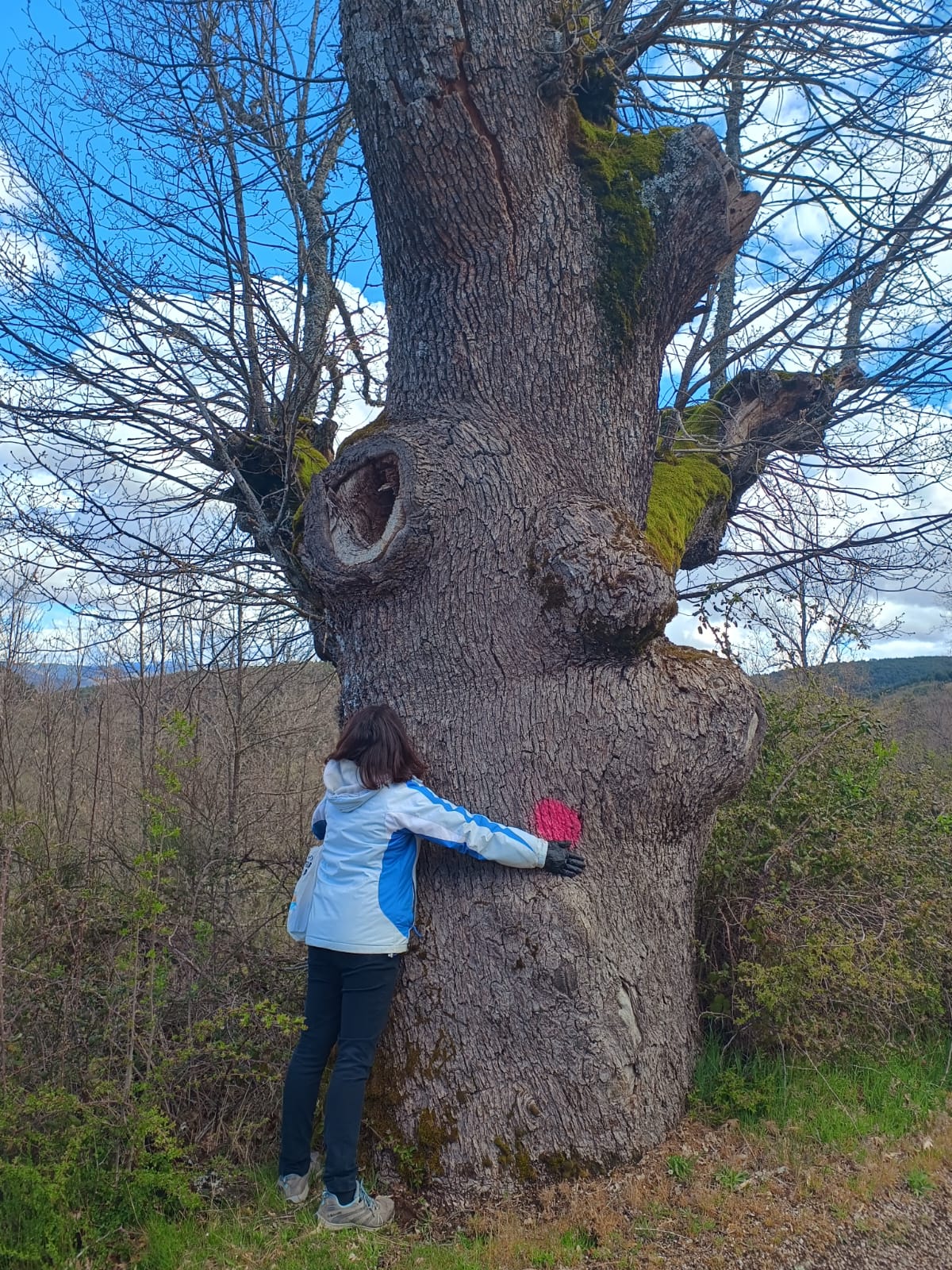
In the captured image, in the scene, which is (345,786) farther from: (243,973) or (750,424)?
(750,424)

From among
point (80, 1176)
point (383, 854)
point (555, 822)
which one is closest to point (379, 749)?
point (383, 854)

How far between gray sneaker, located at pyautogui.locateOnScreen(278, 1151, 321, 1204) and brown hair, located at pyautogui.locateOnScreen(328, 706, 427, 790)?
5.03 ft

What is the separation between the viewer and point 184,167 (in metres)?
5.12

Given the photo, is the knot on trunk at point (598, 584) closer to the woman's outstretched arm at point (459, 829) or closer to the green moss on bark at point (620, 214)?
the woman's outstretched arm at point (459, 829)

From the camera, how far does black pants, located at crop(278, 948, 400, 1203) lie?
308 centimetres

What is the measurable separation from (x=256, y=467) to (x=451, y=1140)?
13.6 feet

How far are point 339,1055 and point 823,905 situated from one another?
270 cm

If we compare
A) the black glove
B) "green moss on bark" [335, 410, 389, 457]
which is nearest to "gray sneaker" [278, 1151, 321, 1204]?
the black glove

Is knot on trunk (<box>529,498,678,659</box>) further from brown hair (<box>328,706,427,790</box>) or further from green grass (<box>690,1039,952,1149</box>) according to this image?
Result: green grass (<box>690,1039,952,1149</box>)

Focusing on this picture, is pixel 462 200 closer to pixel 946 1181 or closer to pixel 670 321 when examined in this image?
pixel 670 321

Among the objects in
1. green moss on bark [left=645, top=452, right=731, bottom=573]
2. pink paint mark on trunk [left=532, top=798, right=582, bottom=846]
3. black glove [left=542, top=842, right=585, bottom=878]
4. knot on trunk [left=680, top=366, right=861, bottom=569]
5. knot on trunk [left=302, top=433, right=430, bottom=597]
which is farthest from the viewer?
knot on trunk [left=680, top=366, right=861, bottom=569]

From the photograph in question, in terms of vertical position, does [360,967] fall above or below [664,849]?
below

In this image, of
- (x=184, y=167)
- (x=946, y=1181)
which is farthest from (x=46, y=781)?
(x=946, y=1181)

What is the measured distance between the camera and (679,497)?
531 cm
